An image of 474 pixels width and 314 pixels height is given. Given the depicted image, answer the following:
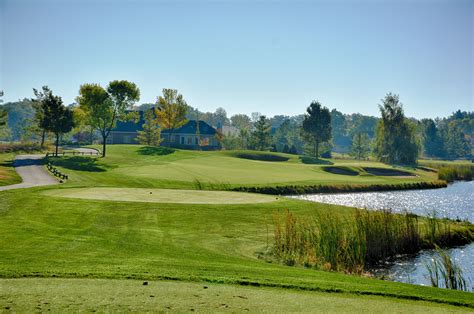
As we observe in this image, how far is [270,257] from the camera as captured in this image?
19.0 m

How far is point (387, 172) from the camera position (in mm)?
78312

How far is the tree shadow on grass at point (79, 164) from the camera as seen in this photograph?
5797 cm

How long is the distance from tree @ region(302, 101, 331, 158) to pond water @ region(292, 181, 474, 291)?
178 ft

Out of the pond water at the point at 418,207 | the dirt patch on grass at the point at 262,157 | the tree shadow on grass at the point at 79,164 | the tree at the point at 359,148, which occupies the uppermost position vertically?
the tree at the point at 359,148

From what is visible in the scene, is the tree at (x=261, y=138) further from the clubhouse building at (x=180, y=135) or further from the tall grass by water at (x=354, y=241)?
the tall grass by water at (x=354, y=241)

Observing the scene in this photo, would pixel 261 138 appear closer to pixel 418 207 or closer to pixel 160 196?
pixel 418 207

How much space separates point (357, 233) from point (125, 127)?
345 ft

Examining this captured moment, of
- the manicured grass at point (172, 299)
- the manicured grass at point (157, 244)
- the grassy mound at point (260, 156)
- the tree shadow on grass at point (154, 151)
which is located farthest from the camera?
the grassy mound at point (260, 156)

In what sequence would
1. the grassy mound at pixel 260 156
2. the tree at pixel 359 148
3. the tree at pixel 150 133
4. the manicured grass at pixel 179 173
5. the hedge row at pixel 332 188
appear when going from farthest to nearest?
the tree at pixel 359 148
the tree at pixel 150 133
the grassy mound at pixel 260 156
the hedge row at pixel 332 188
the manicured grass at pixel 179 173

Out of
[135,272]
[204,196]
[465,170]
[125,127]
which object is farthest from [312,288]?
[125,127]

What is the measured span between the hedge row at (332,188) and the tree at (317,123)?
51.9 meters

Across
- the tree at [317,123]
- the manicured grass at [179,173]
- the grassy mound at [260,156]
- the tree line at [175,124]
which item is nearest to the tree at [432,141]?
the tree line at [175,124]

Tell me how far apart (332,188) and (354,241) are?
33.4 m

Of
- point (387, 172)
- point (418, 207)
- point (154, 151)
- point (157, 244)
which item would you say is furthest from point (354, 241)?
point (154, 151)
